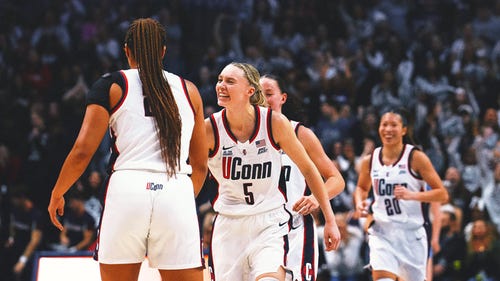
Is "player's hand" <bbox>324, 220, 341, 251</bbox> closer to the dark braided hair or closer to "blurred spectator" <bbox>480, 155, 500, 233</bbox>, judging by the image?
the dark braided hair

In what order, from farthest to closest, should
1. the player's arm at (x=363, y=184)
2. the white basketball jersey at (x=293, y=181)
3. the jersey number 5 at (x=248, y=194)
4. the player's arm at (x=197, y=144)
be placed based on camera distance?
the player's arm at (x=363, y=184)
the white basketball jersey at (x=293, y=181)
the jersey number 5 at (x=248, y=194)
the player's arm at (x=197, y=144)

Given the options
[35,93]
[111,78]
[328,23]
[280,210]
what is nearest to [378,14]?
[328,23]

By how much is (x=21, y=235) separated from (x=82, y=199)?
94 cm

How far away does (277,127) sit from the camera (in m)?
5.46

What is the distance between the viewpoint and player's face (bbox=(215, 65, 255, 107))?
5430 mm

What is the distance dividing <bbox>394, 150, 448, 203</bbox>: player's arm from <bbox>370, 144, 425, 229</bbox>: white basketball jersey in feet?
0.19

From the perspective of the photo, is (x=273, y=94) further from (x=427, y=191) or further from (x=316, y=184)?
(x=427, y=191)

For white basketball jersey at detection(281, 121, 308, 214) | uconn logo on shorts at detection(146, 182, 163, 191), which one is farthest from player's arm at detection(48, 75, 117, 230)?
white basketball jersey at detection(281, 121, 308, 214)

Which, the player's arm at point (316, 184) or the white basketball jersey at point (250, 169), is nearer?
the player's arm at point (316, 184)

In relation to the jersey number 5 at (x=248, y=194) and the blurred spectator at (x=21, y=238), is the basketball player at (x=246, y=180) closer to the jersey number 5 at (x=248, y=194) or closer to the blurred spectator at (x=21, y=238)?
the jersey number 5 at (x=248, y=194)

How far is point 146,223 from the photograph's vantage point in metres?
4.23

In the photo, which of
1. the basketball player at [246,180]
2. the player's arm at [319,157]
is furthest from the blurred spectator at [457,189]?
the basketball player at [246,180]

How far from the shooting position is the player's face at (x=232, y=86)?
5430mm

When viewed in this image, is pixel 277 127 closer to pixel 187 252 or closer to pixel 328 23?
pixel 187 252
